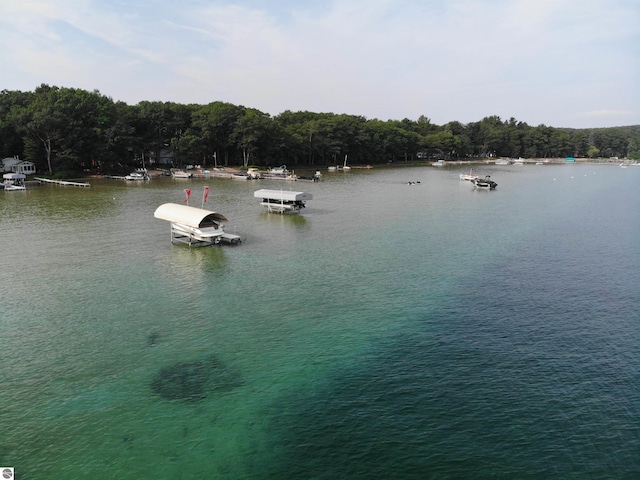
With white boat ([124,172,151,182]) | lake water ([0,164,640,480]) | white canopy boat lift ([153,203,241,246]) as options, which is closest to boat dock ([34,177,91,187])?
white boat ([124,172,151,182])

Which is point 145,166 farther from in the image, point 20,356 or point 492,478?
point 492,478

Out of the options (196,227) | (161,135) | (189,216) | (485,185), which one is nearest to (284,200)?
(189,216)

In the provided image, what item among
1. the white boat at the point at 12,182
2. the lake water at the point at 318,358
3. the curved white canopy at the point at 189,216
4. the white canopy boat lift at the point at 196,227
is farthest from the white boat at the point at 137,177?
the white canopy boat lift at the point at 196,227

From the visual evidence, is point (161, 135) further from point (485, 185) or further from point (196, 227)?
point (196, 227)

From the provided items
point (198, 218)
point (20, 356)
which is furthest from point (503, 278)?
point (20, 356)

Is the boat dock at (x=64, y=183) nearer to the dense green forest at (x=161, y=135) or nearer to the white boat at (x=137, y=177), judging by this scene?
the dense green forest at (x=161, y=135)

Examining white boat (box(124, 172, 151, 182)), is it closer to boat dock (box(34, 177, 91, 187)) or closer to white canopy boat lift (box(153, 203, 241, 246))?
boat dock (box(34, 177, 91, 187))

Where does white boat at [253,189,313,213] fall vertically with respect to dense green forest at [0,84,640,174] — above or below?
below
